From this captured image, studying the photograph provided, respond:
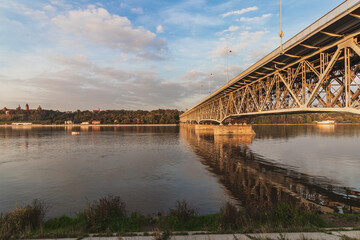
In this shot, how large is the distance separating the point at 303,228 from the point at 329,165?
2392 cm

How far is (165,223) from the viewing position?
9.59m

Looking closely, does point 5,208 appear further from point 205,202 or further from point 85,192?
point 205,202

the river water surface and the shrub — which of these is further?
the river water surface

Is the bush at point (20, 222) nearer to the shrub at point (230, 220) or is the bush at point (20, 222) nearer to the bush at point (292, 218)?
the shrub at point (230, 220)

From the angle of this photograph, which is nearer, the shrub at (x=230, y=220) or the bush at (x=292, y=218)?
the shrub at (x=230, y=220)

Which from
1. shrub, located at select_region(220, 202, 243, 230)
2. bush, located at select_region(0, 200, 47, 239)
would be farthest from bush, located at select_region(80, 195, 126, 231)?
shrub, located at select_region(220, 202, 243, 230)

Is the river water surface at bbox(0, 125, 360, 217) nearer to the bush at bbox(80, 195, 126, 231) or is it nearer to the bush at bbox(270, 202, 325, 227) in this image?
the bush at bbox(270, 202, 325, 227)

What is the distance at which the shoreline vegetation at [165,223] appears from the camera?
816 centimetres

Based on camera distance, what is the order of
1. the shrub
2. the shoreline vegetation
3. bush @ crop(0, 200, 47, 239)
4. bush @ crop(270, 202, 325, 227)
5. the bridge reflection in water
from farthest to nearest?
the bridge reflection in water
bush @ crop(270, 202, 325, 227)
the shrub
bush @ crop(0, 200, 47, 239)
the shoreline vegetation

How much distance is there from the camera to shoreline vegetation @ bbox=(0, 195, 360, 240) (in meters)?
8.16

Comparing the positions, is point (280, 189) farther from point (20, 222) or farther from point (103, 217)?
point (20, 222)

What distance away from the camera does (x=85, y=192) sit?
1722 centimetres

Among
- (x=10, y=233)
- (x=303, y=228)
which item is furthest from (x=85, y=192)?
(x=303, y=228)

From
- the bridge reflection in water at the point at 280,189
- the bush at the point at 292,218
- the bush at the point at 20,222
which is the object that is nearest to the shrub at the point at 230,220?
the bush at the point at 292,218
